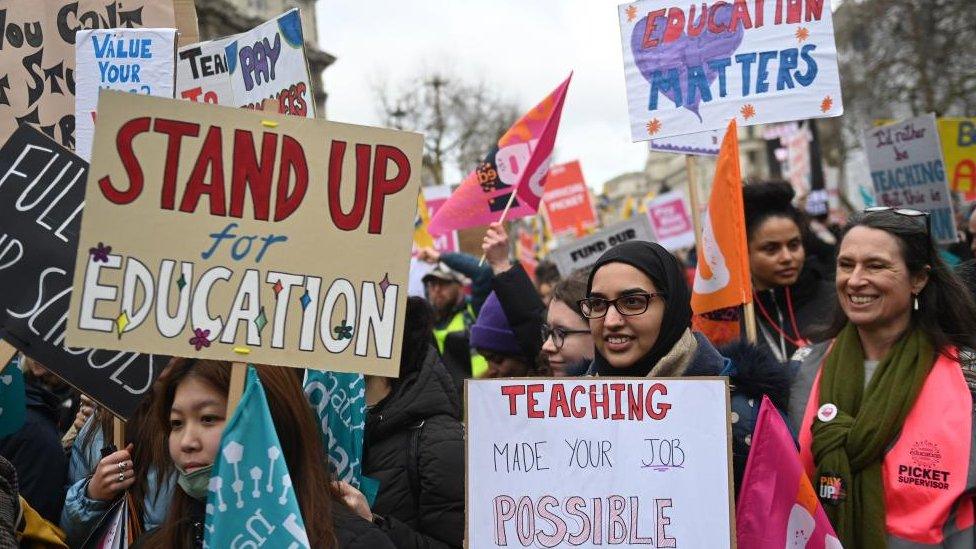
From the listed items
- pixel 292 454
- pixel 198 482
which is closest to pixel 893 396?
pixel 292 454

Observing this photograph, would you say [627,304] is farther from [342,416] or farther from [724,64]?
[724,64]

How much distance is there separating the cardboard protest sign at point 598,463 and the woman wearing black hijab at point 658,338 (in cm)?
27

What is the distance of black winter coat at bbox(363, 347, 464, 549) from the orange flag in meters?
1.46

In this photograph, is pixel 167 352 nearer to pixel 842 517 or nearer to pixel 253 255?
pixel 253 255

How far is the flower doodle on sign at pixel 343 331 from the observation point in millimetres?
2682

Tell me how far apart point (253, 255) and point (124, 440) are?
4.03 ft

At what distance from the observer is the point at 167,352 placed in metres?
2.59

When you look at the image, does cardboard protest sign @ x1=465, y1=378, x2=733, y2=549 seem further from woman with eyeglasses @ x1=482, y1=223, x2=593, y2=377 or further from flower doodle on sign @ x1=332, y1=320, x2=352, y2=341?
woman with eyeglasses @ x1=482, y1=223, x2=593, y2=377

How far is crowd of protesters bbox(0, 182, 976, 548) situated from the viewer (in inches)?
112

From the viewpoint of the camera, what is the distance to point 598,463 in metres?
2.94

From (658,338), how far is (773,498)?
1.93 feet

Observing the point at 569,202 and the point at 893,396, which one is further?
the point at 569,202

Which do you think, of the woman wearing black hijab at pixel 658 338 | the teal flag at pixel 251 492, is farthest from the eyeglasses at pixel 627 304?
the teal flag at pixel 251 492

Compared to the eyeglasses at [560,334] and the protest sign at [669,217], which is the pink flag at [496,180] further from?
the protest sign at [669,217]
